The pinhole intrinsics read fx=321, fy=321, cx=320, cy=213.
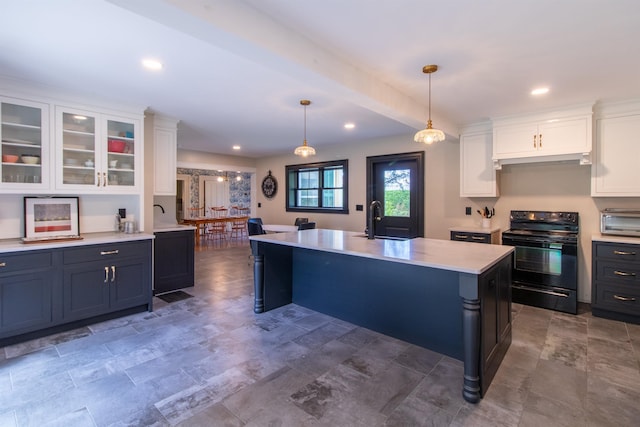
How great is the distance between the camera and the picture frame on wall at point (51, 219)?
3.19 m

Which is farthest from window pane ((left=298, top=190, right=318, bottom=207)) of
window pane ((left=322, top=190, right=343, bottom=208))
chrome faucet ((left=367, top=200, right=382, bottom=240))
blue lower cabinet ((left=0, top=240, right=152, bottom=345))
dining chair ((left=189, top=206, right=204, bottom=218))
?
dining chair ((left=189, top=206, right=204, bottom=218))

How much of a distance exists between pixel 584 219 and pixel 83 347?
551 cm

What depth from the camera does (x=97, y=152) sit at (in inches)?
138

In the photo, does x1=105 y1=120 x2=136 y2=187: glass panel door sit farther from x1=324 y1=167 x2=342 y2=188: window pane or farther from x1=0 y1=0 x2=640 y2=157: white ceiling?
x1=324 y1=167 x2=342 y2=188: window pane

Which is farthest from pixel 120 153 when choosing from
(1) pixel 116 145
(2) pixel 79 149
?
(2) pixel 79 149

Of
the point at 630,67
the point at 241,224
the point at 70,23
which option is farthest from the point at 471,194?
the point at 241,224

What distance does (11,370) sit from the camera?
2393 mm

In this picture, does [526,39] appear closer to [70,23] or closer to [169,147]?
[70,23]

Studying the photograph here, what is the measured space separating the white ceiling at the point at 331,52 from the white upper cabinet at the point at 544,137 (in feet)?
0.53

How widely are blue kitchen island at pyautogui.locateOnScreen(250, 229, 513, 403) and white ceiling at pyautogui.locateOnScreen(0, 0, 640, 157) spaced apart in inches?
56.9

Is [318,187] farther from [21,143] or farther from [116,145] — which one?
[21,143]

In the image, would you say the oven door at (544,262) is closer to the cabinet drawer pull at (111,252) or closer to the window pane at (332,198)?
the window pane at (332,198)

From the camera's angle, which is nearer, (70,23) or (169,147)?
(70,23)

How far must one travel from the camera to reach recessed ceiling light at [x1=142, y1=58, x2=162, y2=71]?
2.59 meters
